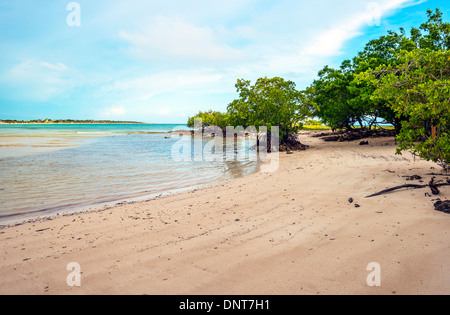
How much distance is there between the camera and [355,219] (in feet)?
17.8

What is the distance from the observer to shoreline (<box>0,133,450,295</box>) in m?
3.31

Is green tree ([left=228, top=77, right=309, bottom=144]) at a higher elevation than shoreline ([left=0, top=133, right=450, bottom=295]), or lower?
higher

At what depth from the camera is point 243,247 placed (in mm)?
4383

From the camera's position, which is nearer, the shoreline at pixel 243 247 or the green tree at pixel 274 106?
the shoreline at pixel 243 247

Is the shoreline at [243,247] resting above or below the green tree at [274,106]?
below

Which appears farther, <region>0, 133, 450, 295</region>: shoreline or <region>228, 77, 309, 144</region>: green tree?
<region>228, 77, 309, 144</region>: green tree

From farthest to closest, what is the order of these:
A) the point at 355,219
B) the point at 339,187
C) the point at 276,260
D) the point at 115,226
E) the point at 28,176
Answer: the point at 28,176
the point at 339,187
the point at 115,226
the point at 355,219
the point at 276,260

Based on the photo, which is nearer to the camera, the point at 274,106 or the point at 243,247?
the point at 243,247

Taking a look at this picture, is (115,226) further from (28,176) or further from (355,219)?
(28,176)

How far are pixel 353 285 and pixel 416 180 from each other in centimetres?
666

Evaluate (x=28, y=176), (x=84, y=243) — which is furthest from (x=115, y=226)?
(x=28, y=176)

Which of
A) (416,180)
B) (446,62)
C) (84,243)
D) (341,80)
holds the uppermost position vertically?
(341,80)

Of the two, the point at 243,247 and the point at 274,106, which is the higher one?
the point at 274,106

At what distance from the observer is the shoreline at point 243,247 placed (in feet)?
10.8
